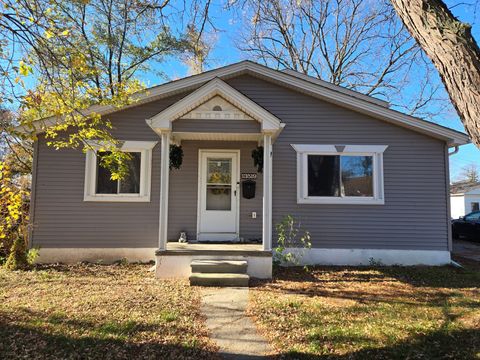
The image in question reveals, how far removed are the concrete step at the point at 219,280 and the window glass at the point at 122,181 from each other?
3.07 m

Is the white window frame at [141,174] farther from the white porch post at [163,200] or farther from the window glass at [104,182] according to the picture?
the white porch post at [163,200]

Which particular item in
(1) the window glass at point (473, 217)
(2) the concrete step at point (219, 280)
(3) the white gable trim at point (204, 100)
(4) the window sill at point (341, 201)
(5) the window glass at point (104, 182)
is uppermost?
(3) the white gable trim at point (204, 100)

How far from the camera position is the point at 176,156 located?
7.59 metres

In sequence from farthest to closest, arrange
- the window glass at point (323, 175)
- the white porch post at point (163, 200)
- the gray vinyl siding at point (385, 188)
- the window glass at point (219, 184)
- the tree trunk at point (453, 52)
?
the window glass at point (219, 184) < the window glass at point (323, 175) < the gray vinyl siding at point (385, 188) < the white porch post at point (163, 200) < the tree trunk at point (453, 52)

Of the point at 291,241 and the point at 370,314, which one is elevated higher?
the point at 291,241

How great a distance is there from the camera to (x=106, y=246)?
7.80 m

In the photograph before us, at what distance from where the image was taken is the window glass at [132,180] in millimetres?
8016

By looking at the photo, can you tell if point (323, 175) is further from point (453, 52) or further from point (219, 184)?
point (453, 52)

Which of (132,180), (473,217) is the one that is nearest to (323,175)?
(132,180)

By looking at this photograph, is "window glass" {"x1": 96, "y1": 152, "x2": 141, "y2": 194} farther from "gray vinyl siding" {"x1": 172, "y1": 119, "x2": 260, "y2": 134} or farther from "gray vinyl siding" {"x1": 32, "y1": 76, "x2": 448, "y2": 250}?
"gray vinyl siding" {"x1": 172, "y1": 119, "x2": 260, "y2": 134}

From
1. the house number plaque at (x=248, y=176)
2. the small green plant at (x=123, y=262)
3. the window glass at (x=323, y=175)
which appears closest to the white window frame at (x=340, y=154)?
the window glass at (x=323, y=175)

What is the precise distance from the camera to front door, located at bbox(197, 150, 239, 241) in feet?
26.6

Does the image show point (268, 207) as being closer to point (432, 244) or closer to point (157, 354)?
point (157, 354)

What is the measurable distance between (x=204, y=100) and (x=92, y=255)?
4.57 m
